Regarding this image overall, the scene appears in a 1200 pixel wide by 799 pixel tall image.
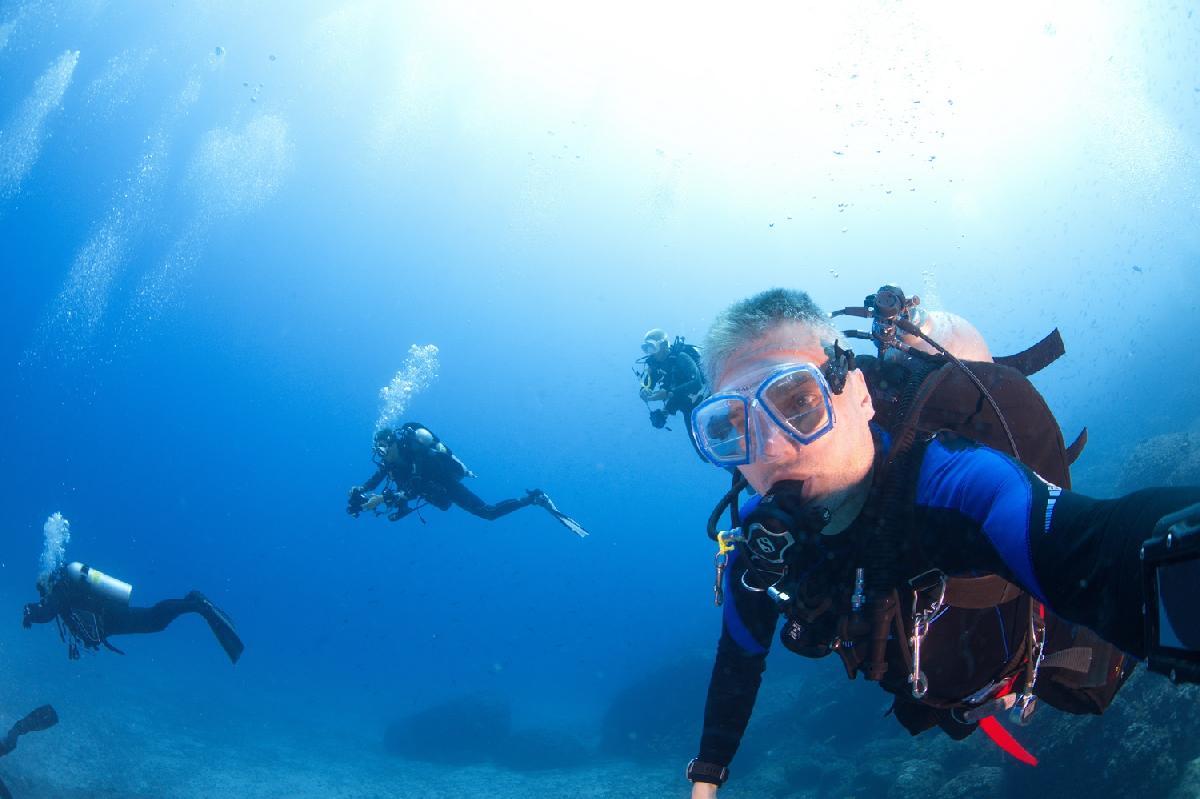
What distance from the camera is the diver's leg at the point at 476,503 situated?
42.4ft

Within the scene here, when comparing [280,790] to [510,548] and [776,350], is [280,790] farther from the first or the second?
[510,548]

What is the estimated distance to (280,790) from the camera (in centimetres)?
1933

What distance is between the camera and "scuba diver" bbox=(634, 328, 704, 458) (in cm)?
1097

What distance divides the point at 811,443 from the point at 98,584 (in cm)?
1340

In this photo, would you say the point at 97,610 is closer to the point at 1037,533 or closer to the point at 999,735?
the point at 999,735

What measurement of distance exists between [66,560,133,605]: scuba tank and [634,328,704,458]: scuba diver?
33.6 feet

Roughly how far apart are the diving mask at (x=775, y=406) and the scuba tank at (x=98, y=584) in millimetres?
12479

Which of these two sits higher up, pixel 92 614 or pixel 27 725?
pixel 92 614

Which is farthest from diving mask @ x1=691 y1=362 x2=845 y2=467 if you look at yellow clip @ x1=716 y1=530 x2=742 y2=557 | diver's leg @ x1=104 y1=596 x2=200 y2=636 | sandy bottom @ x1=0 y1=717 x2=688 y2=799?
sandy bottom @ x1=0 y1=717 x2=688 y2=799

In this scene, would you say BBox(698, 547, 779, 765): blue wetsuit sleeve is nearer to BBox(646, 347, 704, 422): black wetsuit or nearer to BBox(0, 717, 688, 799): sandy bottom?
BBox(646, 347, 704, 422): black wetsuit

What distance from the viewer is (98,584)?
1050 centimetres

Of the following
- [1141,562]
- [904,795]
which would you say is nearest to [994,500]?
[1141,562]

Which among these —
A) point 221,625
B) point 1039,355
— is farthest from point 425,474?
point 1039,355

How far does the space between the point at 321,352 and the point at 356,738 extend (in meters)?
143
